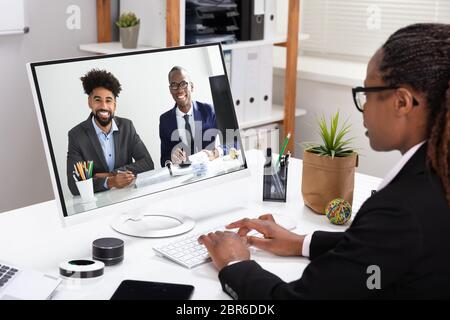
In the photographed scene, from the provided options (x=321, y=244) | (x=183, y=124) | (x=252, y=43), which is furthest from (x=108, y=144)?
(x=252, y=43)

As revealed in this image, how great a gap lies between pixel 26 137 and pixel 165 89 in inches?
56.8

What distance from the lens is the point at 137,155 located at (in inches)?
61.2

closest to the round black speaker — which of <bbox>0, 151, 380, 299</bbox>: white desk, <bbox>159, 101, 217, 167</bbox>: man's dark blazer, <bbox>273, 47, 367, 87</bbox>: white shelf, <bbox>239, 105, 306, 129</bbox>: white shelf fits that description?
<bbox>0, 151, 380, 299</bbox>: white desk

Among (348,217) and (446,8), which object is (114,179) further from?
(446,8)

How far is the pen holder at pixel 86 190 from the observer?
1446 millimetres

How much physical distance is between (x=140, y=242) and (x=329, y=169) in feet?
1.75

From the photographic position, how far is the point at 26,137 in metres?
2.86

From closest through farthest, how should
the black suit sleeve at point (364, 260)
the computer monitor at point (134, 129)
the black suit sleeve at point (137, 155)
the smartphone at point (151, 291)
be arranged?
the black suit sleeve at point (364, 260)
the smartphone at point (151, 291)
the computer monitor at point (134, 129)
the black suit sleeve at point (137, 155)

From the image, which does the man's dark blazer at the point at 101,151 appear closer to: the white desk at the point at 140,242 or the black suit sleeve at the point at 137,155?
the black suit sleeve at the point at 137,155

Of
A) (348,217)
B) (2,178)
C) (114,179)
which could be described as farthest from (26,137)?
(348,217)

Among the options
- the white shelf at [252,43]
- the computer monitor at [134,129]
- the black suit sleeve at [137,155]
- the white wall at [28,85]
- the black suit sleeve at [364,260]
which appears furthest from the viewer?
the white shelf at [252,43]

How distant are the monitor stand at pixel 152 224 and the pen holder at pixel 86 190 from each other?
0.58ft

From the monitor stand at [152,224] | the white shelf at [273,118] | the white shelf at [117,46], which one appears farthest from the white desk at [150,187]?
the white shelf at [273,118]

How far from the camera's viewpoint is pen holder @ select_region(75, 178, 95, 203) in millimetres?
1446
